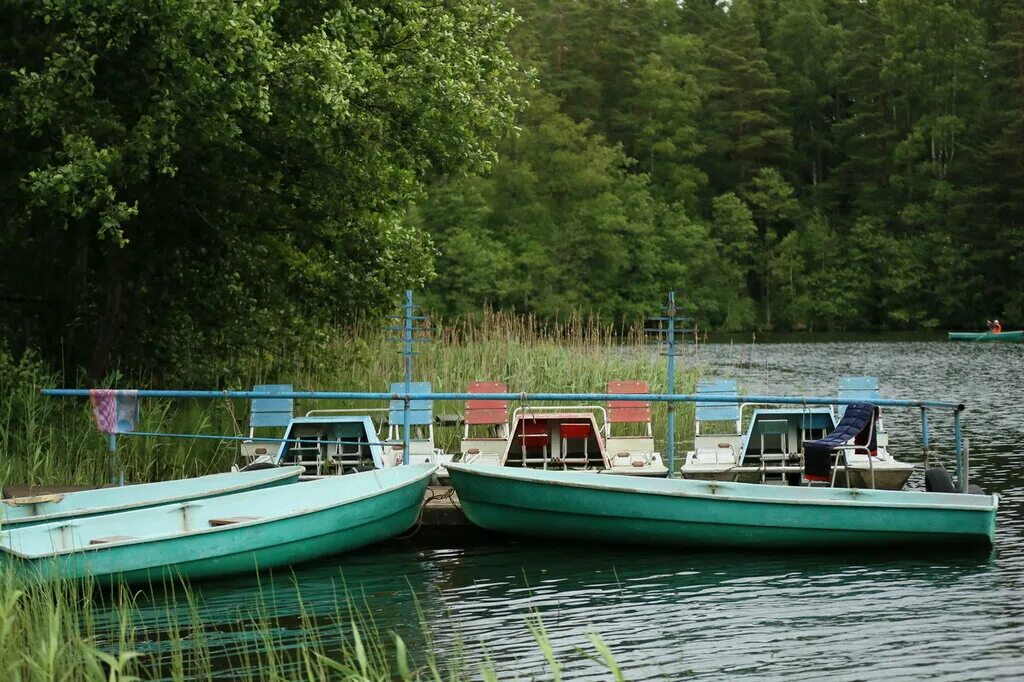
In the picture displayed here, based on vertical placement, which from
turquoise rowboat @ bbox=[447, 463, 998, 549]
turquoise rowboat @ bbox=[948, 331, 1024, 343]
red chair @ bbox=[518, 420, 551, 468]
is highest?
turquoise rowboat @ bbox=[948, 331, 1024, 343]

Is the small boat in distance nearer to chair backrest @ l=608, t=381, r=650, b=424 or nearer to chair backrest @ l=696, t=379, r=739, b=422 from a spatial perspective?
chair backrest @ l=608, t=381, r=650, b=424

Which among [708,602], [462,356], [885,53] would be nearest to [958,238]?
[885,53]

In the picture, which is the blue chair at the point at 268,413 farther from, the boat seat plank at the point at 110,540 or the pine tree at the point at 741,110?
the pine tree at the point at 741,110

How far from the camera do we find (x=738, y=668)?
898cm

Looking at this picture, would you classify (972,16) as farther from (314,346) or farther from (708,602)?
(708,602)

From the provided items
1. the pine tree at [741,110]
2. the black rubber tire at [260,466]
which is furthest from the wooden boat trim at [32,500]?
the pine tree at [741,110]

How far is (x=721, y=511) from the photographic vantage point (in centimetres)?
1298

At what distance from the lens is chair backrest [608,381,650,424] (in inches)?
664

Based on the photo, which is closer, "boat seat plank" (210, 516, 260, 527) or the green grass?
the green grass

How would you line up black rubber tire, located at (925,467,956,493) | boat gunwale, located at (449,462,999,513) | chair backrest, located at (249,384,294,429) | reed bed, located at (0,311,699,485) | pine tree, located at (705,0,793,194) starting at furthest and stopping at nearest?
1. pine tree, located at (705,0,793,194)
2. chair backrest, located at (249,384,294,429)
3. reed bed, located at (0,311,699,485)
4. black rubber tire, located at (925,467,956,493)
5. boat gunwale, located at (449,462,999,513)

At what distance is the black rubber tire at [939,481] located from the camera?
13.6m

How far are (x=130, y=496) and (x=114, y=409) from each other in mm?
1380

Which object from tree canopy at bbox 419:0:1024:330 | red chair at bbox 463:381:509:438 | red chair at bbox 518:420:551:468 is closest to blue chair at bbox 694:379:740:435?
red chair at bbox 518:420:551:468

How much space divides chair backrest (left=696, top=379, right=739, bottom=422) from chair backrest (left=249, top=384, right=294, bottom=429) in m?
4.87
